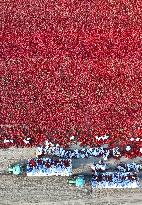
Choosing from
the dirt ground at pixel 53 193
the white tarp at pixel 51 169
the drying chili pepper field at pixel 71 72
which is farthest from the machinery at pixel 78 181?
the drying chili pepper field at pixel 71 72

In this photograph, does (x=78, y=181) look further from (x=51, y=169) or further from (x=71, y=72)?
(x=71, y=72)

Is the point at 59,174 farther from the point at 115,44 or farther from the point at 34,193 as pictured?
the point at 115,44

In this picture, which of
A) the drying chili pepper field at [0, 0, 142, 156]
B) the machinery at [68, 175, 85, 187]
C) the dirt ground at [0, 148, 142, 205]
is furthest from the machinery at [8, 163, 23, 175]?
the machinery at [68, 175, 85, 187]

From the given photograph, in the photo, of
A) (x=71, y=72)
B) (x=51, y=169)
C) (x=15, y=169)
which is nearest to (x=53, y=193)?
(x=51, y=169)

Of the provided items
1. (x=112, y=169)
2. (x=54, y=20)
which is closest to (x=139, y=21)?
(x=54, y=20)

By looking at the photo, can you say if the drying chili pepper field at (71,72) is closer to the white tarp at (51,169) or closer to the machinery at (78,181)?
the white tarp at (51,169)

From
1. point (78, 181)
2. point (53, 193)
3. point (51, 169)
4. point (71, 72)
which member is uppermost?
point (71, 72)
